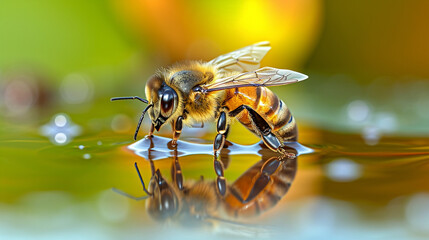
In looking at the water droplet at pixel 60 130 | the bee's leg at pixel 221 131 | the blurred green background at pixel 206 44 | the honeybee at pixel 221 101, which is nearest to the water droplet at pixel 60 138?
the water droplet at pixel 60 130

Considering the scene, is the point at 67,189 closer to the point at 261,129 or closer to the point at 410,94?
the point at 261,129

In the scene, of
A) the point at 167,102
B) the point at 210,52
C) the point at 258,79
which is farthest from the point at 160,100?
the point at 210,52

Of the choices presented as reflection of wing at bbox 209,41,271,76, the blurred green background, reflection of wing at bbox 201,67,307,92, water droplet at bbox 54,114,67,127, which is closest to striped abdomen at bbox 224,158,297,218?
reflection of wing at bbox 201,67,307,92

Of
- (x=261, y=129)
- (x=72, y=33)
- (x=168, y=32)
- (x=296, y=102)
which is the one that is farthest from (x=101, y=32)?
(x=261, y=129)

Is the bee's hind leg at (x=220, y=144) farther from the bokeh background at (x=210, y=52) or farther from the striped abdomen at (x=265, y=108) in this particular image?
the bokeh background at (x=210, y=52)

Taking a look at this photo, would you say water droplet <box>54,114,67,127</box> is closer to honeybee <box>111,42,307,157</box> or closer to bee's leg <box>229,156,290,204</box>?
honeybee <box>111,42,307,157</box>

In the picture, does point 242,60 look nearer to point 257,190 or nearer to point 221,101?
point 221,101
